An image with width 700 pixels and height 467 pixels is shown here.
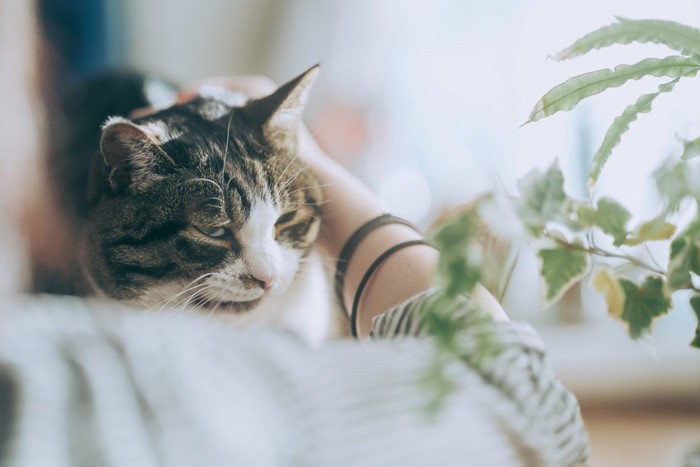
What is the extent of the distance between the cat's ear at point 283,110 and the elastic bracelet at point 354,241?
0.14m

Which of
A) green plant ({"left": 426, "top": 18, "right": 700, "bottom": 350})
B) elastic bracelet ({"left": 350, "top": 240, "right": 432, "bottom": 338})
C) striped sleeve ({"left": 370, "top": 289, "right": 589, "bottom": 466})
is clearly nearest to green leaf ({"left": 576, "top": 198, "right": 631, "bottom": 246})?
green plant ({"left": 426, "top": 18, "right": 700, "bottom": 350})

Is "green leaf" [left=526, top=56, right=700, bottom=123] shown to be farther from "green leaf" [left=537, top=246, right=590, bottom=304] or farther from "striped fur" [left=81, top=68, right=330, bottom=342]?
"striped fur" [left=81, top=68, right=330, bottom=342]

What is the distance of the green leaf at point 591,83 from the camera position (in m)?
0.46

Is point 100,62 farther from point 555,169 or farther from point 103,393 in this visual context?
point 555,169

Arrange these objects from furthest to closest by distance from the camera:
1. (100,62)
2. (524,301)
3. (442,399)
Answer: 1. (524,301)
2. (100,62)
3. (442,399)

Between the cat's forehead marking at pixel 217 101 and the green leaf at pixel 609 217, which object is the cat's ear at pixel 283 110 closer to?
the cat's forehead marking at pixel 217 101

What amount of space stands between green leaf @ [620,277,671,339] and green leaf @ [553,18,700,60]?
0.19 meters

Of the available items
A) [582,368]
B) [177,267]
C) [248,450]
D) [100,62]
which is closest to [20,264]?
[177,267]

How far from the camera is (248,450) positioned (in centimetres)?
46

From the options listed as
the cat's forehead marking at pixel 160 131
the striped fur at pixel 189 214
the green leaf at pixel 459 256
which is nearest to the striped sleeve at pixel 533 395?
the green leaf at pixel 459 256

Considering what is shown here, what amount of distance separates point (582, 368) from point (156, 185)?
1.37 metres

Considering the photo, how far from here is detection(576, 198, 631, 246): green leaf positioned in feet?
1.42

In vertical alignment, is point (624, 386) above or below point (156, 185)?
below

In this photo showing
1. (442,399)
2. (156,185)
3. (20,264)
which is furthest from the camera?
(20,264)
